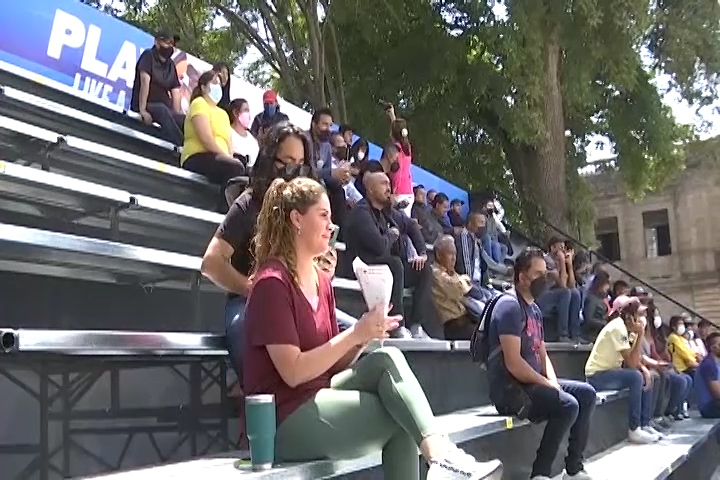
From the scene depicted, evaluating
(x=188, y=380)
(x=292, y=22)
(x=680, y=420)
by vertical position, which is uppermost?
(x=292, y=22)

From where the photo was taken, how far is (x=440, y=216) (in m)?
8.92

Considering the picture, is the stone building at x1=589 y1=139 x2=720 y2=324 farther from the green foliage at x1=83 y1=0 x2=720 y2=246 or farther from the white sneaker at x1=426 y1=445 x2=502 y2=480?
the white sneaker at x1=426 y1=445 x2=502 y2=480

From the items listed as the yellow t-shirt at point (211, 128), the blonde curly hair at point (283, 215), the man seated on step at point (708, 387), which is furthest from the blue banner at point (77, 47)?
the man seated on step at point (708, 387)

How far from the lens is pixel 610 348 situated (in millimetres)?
7082

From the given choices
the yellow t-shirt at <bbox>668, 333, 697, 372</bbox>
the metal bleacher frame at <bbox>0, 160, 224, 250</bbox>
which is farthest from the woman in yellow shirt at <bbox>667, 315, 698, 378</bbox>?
the metal bleacher frame at <bbox>0, 160, 224, 250</bbox>

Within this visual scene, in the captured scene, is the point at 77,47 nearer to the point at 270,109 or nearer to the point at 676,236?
the point at 270,109

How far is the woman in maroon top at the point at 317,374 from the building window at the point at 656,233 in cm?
3243

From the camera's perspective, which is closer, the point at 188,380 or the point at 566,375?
the point at 188,380

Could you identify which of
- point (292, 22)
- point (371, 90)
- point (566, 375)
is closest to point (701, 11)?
point (371, 90)

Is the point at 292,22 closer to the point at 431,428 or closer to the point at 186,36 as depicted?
the point at 186,36

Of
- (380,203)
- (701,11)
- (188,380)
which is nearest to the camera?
(188,380)

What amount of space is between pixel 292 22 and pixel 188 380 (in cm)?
973

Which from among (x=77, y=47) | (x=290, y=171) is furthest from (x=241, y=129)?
(x=290, y=171)

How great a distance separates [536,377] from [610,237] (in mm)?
30773
